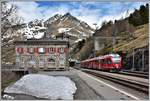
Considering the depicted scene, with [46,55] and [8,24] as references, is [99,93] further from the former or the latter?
[46,55]

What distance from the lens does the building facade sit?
33.8 meters

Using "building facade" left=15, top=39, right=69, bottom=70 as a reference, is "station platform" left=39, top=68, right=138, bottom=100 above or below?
below

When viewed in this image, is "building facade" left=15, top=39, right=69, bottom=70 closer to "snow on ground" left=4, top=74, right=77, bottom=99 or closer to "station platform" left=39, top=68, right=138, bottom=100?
"station platform" left=39, top=68, right=138, bottom=100

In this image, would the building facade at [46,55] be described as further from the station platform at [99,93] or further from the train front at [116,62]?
the station platform at [99,93]

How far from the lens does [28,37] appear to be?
14.3 meters

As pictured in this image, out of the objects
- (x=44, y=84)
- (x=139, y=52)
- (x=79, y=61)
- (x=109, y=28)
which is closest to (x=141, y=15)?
(x=109, y=28)

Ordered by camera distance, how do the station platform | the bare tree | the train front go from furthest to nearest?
the train front
the bare tree
the station platform

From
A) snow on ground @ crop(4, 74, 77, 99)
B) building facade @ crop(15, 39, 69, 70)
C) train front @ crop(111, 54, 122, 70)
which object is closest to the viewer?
snow on ground @ crop(4, 74, 77, 99)

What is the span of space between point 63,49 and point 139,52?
8543 millimetres

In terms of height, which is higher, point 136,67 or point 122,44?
point 122,44

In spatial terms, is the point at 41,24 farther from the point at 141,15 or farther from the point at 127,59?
the point at 141,15

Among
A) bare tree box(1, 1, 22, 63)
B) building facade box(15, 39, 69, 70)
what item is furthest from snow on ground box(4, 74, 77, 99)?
building facade box(15, 39, 69, 70)

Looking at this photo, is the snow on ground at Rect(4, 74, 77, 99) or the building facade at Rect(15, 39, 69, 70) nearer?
the snow on ground at Rect(4, 74, 77, 99)

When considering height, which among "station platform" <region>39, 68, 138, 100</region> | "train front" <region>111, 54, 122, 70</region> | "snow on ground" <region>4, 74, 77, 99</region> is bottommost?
"station platform" <region>39, 68, 138, 100</region>
